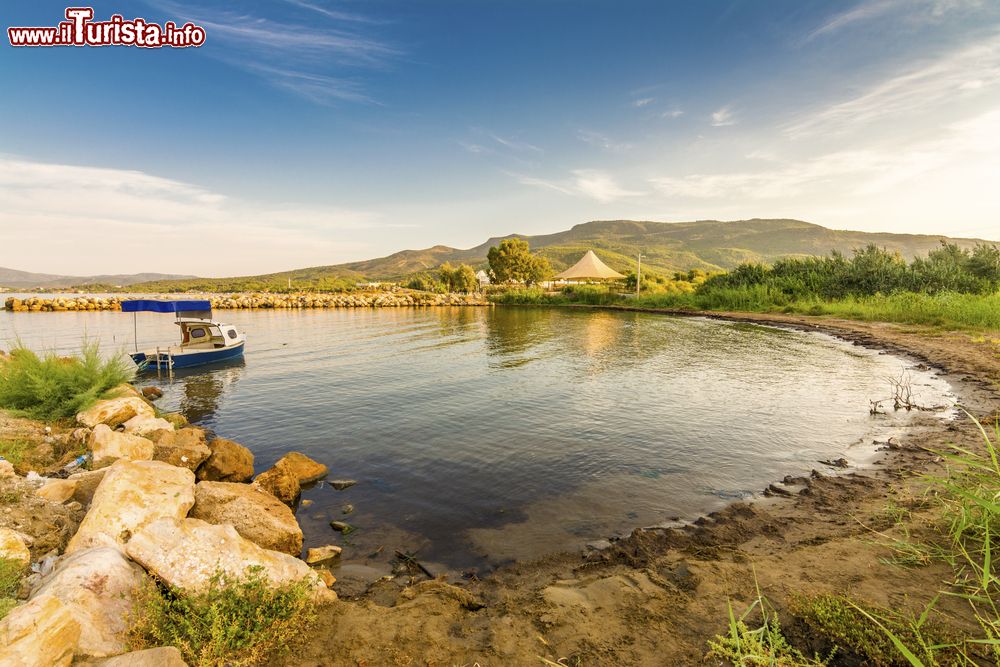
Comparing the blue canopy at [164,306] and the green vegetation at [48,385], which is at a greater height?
the blue canopy at [164,306]

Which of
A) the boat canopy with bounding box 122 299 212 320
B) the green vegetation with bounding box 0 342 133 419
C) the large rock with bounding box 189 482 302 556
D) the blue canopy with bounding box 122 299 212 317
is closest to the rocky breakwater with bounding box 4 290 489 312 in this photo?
the boat canopy with bounding box 122 299 212 320

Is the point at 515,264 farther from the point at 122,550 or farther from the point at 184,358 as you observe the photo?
the point at 122,550

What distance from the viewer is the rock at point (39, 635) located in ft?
11.0

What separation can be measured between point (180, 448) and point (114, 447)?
1.16 metres

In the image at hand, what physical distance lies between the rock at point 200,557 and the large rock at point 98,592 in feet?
0.63

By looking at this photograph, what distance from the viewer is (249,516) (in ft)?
23.5

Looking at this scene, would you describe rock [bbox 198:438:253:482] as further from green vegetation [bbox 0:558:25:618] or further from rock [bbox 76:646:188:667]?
rock [bbox 76:646:188:667]

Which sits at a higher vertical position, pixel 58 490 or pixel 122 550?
pixel 122 550

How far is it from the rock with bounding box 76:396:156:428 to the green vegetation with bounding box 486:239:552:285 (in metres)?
83.9

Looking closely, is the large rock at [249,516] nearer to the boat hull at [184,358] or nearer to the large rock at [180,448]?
the large rock at [180,448]

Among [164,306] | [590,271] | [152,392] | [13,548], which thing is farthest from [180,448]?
[590,271]

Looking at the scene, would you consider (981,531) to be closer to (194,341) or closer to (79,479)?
(79,479)

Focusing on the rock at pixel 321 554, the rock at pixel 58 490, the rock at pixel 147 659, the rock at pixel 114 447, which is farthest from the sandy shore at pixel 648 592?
the rock at pixel 114 447

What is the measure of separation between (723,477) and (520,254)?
3413 inches
